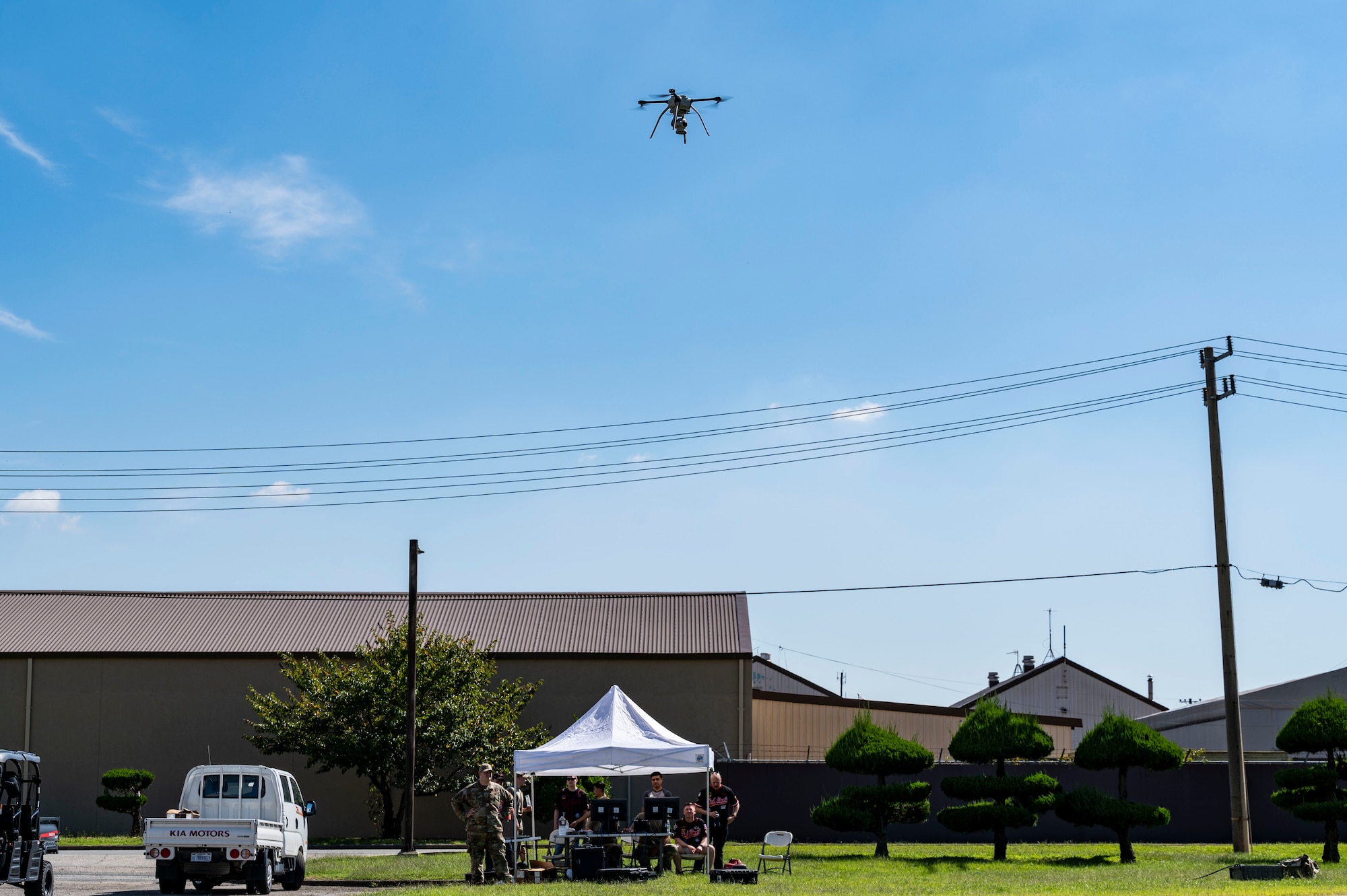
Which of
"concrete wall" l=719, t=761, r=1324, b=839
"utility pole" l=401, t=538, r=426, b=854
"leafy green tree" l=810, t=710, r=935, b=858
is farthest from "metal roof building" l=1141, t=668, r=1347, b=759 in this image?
"utility pole" l=401, t=538, r=426, b=854

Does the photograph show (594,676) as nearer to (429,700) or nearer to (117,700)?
(429,700)

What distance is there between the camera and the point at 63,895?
56.2 ft

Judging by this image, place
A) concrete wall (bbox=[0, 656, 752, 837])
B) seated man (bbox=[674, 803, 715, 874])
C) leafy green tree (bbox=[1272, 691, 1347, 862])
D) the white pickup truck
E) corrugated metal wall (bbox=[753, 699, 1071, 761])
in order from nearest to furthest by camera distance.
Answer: the white pickup truck → seated man (bbox=[674, 803, 715, 874]) → leafy green tree (bbox=[1272, 691, 1347, 862]) → concrete wall (bbox=[0, 656, 752, 837]) → corrugated metal wall (bbox=[753, 699, 1071, 761])

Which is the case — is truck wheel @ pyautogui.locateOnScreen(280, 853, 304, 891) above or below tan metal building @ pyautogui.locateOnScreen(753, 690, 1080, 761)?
below

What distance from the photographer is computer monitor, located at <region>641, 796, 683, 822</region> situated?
64.0 feet

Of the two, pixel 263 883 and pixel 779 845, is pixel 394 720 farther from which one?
pixel 263 883

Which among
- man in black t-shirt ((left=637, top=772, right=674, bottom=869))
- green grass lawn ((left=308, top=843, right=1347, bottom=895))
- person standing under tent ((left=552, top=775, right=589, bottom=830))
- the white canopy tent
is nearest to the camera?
green grass lawn ((left=308, top=843, right=1347, bottom=895))

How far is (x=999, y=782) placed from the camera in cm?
2427

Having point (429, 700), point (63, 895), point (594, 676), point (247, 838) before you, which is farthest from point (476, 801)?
point (594, 676)

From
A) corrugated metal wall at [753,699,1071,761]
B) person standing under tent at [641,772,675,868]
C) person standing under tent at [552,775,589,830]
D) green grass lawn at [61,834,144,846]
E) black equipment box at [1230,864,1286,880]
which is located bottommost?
green grass lawn at [61,834,144,846]

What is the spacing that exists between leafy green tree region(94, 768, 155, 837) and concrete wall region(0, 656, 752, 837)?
2.32 m

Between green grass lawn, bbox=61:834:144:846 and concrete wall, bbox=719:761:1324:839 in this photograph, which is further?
concrete wall, bbox=719:761:1324:839

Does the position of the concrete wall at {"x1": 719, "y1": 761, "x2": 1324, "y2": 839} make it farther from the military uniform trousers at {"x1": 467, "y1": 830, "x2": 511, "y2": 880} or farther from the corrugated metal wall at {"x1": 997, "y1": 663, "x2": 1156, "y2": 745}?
the corrugated metal wall at {"x1": 997, "y1": 663, "x2": 1156, "y2": 745}

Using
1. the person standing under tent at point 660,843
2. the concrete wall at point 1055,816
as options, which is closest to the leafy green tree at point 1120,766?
the concrete wall at point 1055,816
